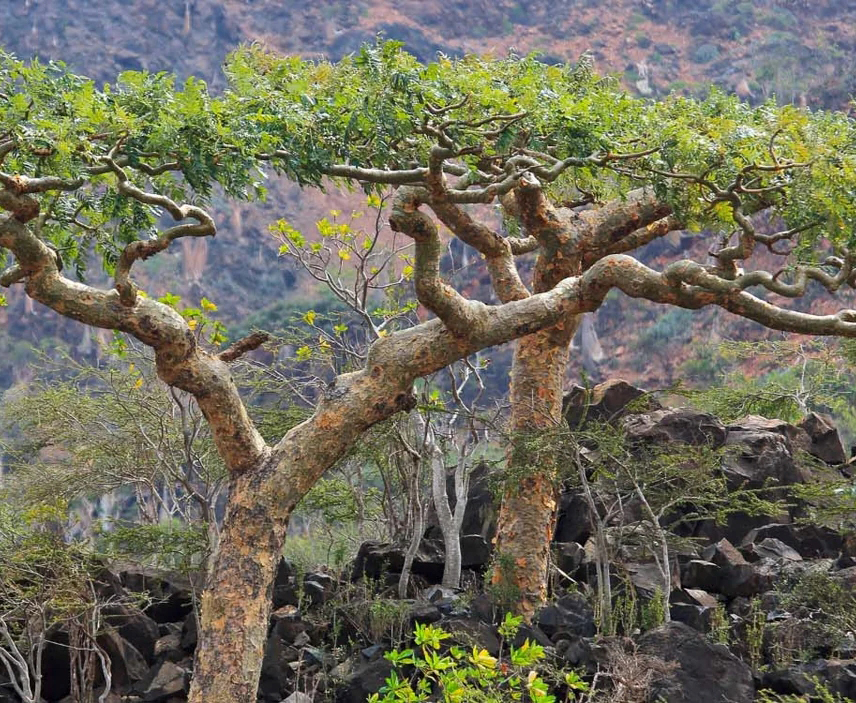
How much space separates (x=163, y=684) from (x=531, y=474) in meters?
3.09

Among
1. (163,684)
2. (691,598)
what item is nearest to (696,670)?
(691,598)

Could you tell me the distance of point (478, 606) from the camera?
28.4 feet

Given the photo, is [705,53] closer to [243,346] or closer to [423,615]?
[423,615]

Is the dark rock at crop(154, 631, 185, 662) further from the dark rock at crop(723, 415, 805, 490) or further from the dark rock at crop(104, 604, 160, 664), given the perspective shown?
the dark rock at crop(723, 415, 805, 490)

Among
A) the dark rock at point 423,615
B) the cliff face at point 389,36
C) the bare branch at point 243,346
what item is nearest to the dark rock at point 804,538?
the dark rock at point 423,615

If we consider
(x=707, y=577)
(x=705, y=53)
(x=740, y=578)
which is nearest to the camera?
(x=740, y=578)

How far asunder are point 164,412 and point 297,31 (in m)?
50.0

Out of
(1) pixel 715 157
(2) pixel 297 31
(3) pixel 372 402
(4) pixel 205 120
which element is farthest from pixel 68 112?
(2) pixel 297 31

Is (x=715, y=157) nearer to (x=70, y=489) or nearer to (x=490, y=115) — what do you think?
(x=490, y=115)

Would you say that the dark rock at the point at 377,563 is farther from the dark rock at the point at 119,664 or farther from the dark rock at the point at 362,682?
the dark rock at the point at 362,682

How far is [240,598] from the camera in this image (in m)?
6.31

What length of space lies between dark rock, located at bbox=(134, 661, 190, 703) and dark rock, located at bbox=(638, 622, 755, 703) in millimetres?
3292

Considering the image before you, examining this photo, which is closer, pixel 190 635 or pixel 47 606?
pixel 47 606

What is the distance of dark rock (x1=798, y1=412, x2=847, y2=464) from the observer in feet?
42.3
